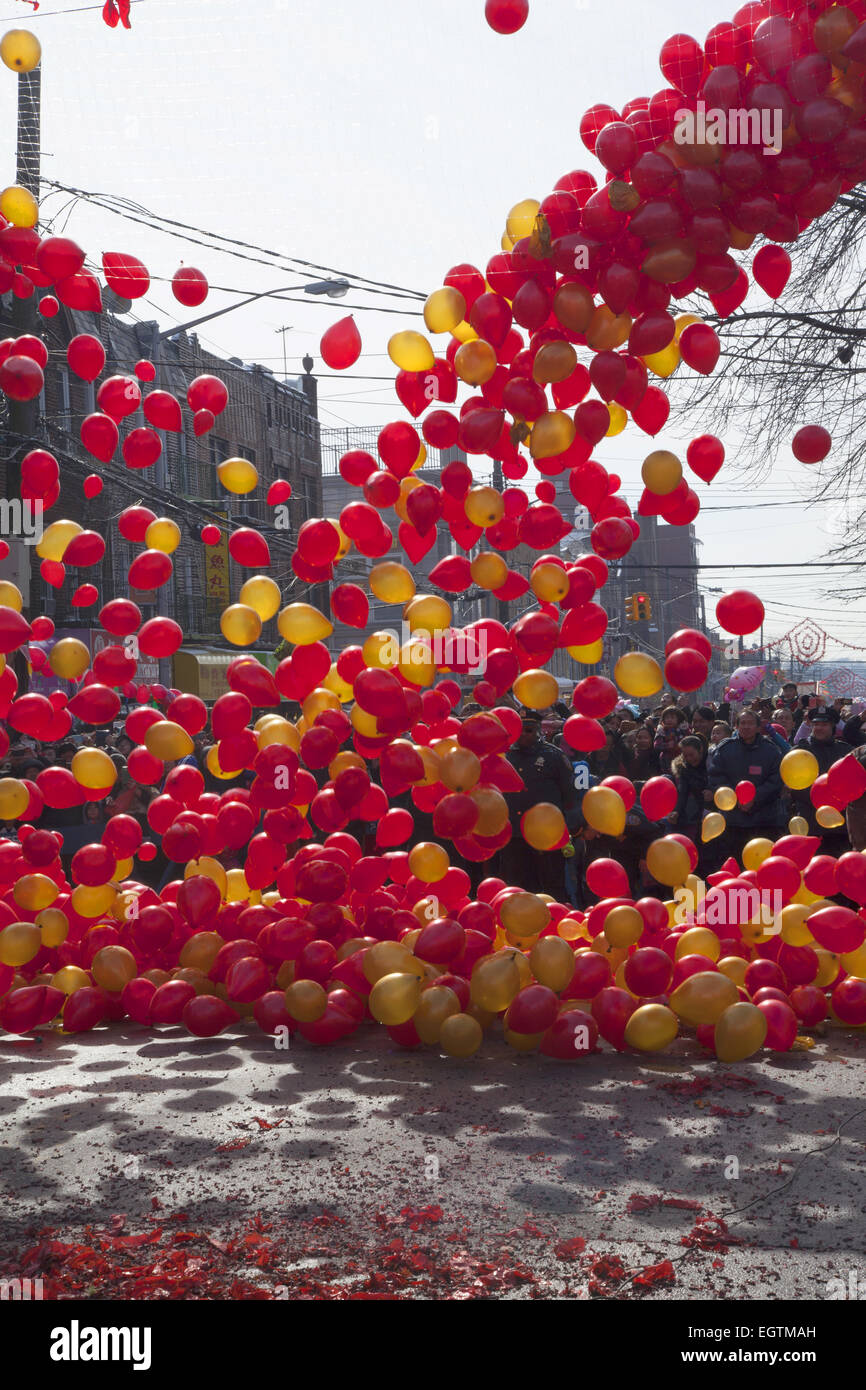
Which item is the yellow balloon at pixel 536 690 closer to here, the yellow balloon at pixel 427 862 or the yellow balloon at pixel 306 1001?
the yellow balloon at pixel 427 862

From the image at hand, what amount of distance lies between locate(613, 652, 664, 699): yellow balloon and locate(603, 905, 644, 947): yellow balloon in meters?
1.07

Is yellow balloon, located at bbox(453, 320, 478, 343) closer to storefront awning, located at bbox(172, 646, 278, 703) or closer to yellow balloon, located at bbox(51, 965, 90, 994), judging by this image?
yellow balloon, located at bbox(51, 965, 90, 994)

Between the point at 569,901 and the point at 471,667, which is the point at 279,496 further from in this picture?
the point at 569,901

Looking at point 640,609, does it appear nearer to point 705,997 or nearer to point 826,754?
point 826,754

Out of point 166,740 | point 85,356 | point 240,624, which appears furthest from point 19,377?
point 166,740

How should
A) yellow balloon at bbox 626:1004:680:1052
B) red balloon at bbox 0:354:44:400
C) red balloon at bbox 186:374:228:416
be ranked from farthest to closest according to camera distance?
1. red balloon at bbox 186:374:228:416
2. red balloon at bbox 0:354:44:400
3. yellow balloon at bbox 626:1004:680:1052

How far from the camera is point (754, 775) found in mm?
8258

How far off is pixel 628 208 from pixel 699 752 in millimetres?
4548

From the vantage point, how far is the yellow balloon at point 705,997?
530 cm

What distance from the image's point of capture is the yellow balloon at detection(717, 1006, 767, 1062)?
5.16 metres

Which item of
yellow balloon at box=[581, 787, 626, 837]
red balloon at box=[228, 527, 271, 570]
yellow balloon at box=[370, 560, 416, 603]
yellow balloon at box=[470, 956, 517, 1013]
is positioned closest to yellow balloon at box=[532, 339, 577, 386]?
yellow balloon at box=[370, 560, 416, 603]

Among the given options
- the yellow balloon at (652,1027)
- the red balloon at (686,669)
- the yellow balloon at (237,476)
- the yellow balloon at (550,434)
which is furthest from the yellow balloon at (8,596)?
the yellow balloon at (652,1027)

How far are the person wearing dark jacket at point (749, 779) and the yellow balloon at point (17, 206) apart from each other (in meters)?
5.53
